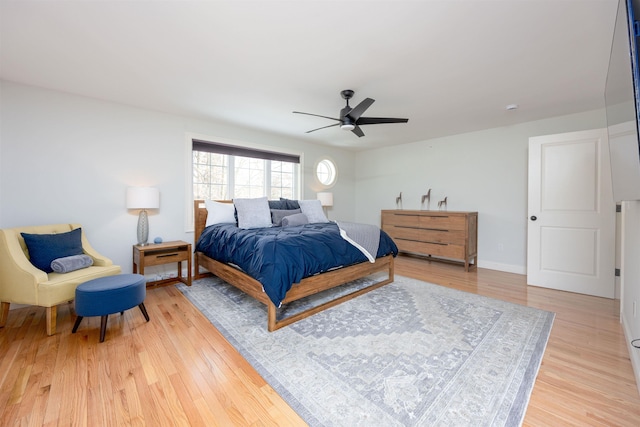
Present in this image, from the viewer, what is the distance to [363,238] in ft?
10.3

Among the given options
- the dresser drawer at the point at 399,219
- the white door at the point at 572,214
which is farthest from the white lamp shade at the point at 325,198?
the white door at the point at 572,214

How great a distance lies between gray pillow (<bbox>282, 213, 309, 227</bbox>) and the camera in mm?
3611

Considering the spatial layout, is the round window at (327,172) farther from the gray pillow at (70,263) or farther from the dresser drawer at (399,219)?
the gray pillow at (70,263)

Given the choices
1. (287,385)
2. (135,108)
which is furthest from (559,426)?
(135,108)

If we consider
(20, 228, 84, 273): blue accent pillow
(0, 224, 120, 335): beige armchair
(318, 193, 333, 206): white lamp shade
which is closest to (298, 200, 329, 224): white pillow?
(318, 193, 333, 206): white lamp shade

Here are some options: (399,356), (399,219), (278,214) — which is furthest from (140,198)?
(399,219)

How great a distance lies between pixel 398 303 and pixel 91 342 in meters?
2.79

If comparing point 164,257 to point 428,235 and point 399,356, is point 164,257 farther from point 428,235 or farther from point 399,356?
point 428,235

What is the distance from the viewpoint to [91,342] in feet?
6.64

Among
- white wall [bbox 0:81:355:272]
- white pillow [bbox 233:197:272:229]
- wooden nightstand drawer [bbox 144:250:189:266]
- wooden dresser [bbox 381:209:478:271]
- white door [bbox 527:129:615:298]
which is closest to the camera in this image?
white wall [bbox 0:81:355:272]

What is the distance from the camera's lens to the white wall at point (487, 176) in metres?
3.93

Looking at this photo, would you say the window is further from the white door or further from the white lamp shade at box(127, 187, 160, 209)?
the white door

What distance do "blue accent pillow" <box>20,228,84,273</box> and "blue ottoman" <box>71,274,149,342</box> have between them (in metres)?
0.54

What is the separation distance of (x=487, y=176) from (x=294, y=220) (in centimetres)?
335
